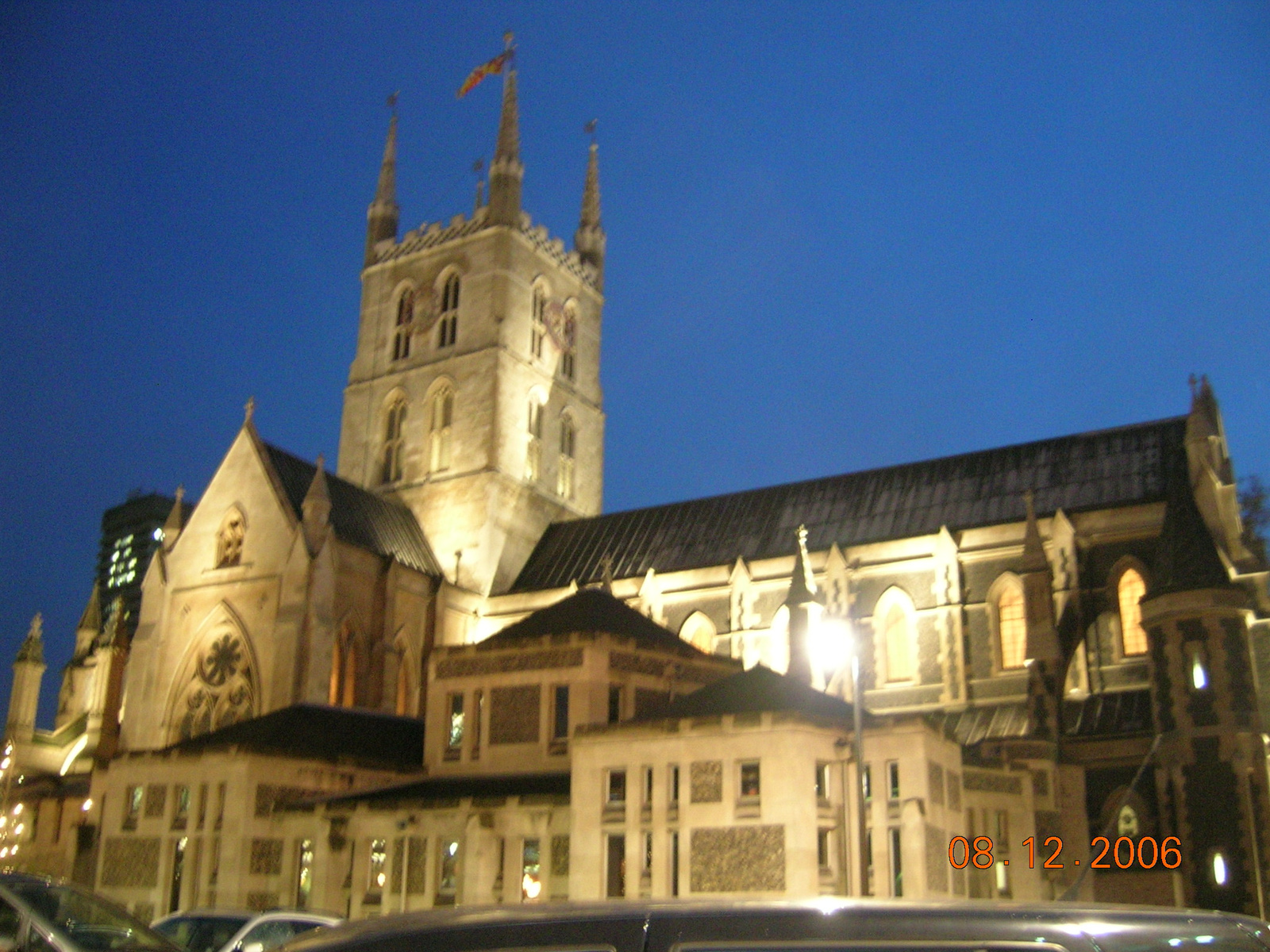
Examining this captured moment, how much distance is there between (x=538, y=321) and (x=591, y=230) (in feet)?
32.3

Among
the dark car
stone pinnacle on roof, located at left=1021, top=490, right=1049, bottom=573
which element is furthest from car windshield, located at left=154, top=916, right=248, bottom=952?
stone pinnacle on roof, located at left=1021, top=490, right=1049, bottom=573

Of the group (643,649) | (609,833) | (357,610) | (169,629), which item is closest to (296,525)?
(357,610)

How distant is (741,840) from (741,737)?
2.00 m

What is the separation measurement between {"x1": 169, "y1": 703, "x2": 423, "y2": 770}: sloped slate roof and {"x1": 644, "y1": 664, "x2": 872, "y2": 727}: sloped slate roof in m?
10.1

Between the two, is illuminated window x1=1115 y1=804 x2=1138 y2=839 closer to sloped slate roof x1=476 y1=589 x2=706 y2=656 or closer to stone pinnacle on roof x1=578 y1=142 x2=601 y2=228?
sloped slate roof x1=476 y1=589 x2=706 y2=656

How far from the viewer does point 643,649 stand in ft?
108

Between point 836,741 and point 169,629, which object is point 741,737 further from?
point 169,629

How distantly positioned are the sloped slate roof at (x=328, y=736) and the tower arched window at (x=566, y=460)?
1968 centimetres

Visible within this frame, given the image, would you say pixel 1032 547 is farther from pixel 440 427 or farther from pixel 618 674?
pixel 440 427

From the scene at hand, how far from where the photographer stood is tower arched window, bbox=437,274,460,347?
58.3 meters

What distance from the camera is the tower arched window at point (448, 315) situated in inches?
2296

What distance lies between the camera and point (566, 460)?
59500mm

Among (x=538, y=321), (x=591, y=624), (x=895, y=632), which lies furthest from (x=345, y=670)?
(x=538, y=321)

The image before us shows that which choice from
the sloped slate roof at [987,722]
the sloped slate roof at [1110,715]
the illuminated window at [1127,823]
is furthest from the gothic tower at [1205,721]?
the sloped slate roof at [987,722]
